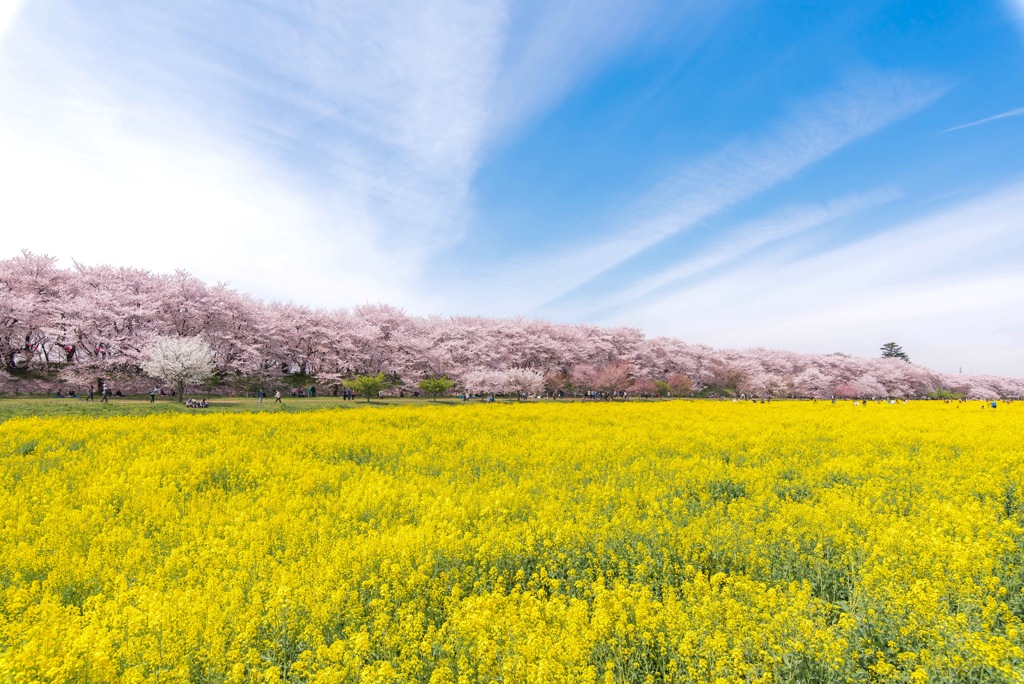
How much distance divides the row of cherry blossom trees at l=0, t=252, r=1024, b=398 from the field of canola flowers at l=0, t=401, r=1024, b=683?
39957mm

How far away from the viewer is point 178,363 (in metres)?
36.6

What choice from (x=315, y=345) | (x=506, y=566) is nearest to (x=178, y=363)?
(x=315, y=345)

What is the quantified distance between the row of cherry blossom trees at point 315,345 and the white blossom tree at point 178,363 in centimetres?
540

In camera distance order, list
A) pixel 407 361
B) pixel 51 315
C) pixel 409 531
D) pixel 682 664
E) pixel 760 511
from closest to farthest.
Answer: pixel 682 664 → pixel 409 531 → pixel 760 511 → pixel 51 315 → pixel 407 361

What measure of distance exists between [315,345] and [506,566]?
189 feet

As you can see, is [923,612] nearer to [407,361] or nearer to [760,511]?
Answer: [760,511]

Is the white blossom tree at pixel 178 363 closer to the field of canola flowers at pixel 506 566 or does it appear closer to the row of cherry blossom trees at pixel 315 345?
the row of cherry blossom trees at pixel 315 345

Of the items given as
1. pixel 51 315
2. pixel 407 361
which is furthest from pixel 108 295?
pixel 407 361

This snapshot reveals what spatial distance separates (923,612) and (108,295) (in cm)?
5881

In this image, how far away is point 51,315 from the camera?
43.3 meters

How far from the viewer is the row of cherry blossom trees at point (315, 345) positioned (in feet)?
140

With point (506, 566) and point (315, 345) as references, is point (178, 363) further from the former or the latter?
point (506, 566)

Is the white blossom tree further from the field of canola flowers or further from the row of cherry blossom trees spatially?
the field of canola flowers

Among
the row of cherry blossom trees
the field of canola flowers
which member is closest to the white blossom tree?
the row of cherry blossom trees
